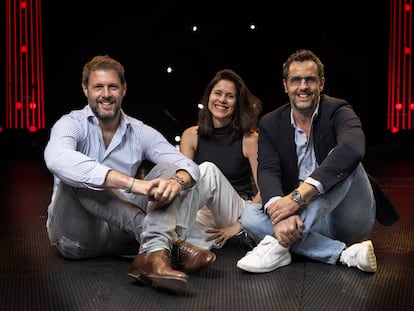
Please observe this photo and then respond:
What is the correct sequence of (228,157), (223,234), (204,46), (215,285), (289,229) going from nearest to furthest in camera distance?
1. (215,285)
2. (289,229)
3. (223,234)
4. (228,157)
5. (204,46)

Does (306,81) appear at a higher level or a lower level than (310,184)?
higher

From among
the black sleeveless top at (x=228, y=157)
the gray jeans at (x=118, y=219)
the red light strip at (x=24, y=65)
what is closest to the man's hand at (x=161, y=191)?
the gray jeans at (x=118, y=219)

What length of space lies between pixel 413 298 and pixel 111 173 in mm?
1070

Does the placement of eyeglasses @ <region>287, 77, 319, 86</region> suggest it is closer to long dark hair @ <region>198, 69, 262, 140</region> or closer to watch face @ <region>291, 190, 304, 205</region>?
watch face @ <region>291, 190, 304, 205</region>

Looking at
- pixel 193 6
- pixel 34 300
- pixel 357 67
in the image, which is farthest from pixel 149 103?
pixel 34 300

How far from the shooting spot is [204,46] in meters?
7.29

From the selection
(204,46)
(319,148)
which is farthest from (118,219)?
(204,46)

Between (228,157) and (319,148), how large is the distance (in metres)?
0.60

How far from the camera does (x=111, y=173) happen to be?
2.28 m

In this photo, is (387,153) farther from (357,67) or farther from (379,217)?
(379,217)

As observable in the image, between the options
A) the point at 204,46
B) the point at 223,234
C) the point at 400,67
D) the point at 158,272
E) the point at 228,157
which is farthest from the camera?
the point at 204,46

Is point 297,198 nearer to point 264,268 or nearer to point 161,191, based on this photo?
point 264,268

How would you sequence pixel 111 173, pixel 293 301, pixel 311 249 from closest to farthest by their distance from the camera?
pixel 293 301 < pixel 111 173 < pixel 311 249

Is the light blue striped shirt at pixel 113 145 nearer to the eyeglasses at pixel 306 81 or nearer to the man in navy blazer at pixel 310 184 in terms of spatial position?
the man in navy blazer at pixel 310 184
